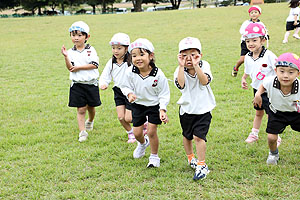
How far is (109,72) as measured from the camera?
17.2 feet

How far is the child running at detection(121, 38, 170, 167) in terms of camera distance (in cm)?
421

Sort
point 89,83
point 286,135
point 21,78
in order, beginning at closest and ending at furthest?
point 286,135 < point 89,83 < point 21,78

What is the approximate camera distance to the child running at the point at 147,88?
421cm

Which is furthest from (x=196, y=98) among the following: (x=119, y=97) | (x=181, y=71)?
(x=119, y=97)

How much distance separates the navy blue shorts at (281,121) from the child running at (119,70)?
2129 mm

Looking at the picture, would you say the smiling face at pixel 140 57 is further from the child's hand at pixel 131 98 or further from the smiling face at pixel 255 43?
the smiling face at pixel 255 43

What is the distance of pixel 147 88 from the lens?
4324mm

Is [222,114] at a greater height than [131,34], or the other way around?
[131,34]

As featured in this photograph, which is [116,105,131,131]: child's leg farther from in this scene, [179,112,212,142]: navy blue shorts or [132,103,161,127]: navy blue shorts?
[179,112,212,142]: navy blue shorts

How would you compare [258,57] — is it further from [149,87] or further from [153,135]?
[153,135]

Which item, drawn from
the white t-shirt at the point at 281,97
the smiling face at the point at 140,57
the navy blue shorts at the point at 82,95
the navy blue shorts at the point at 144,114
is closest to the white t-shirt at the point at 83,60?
the navy blue shorts at the point at 82,95

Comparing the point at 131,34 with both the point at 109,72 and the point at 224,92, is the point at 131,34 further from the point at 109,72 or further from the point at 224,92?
the point at 109,72

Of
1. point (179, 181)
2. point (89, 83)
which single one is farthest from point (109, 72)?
point (179, 181)

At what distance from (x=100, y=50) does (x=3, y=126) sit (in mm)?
10107
